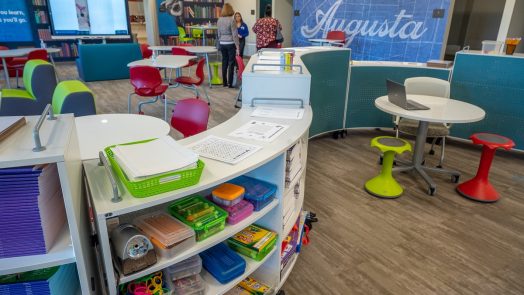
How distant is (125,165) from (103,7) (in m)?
10.3

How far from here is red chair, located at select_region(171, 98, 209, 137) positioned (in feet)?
8.54

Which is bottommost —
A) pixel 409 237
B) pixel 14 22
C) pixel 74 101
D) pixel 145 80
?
pixel 409 237

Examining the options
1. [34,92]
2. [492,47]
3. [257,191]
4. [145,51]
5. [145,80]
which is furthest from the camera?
A: [145,51]

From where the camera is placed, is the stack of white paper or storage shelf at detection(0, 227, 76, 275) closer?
storage shelf at detection(0, 227, 76, 275)

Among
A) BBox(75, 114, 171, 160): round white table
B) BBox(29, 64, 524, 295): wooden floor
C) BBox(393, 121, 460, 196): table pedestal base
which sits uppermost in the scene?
BBox(75, 114, 171, 160): round white table

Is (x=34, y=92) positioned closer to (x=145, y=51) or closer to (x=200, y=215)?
(x=145, y=51)

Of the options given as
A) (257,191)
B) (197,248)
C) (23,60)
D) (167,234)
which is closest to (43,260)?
(167,234)

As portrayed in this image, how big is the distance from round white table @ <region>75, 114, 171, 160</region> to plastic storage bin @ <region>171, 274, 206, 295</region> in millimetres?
900

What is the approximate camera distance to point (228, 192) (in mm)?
1512

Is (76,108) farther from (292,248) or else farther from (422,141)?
(422,141)

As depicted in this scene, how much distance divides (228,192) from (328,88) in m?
2.93

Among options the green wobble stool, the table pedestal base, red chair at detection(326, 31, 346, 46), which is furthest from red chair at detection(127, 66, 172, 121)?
red chair at detection(326, 31, 346, 46)

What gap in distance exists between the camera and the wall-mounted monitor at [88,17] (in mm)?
9320

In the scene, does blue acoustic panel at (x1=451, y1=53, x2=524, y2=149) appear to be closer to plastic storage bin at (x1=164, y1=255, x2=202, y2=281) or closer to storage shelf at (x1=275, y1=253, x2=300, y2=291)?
storage shelf at (x1=275, y1=253, x2=300, y2=291)
